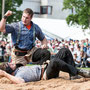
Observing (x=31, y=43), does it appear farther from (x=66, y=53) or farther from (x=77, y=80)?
(x=77, y=80)

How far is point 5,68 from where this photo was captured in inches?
266

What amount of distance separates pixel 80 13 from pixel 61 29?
2.84 metres

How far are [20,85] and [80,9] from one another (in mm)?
22934

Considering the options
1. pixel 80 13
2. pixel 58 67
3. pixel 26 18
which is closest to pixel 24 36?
pixel 26 18

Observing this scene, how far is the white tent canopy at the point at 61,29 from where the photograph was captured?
88.4ft

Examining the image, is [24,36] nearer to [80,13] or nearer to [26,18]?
[26,18]

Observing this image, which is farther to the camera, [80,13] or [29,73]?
[80,13]

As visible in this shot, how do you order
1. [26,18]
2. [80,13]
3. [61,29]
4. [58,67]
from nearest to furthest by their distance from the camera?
[58,67] < [26,18] < [80,13] < [61,29]

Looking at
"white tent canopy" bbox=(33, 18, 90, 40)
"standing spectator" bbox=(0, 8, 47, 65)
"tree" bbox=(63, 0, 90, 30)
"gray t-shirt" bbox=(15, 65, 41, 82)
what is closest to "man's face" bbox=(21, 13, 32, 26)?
"standing spectator" bbox=(0, 8, 47, 65)

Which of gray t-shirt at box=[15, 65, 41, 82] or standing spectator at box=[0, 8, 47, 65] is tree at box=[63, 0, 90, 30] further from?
gray t-shirt at box=[15, 65, 41, 82]

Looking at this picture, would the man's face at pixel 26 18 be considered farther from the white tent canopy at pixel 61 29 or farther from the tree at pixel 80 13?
the tree at pixel 80 13

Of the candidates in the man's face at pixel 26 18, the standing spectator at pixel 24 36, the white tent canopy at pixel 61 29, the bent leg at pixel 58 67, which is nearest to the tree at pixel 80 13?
the white tent canopy at pixel 61 29

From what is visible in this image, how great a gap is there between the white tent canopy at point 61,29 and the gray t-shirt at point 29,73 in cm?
1954

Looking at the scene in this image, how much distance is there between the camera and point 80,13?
90.4ft
